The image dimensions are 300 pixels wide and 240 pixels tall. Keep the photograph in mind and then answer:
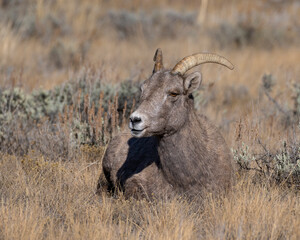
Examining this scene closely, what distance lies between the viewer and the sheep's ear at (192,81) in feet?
16.1

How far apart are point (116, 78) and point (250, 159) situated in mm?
4399

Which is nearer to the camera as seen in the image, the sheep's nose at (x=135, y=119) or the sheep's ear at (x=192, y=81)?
the sheep's nose at (x=135, y=119)

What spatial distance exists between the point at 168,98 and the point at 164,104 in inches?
3.3

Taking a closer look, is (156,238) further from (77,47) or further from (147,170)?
(77,47)

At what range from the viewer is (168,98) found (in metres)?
4.82

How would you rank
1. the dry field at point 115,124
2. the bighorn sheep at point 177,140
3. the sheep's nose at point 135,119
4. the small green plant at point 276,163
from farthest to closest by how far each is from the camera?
the small green plant at point 276,163 < the bighorn sheep at point 177,140 < the sheep's nose at point 135,119 < the dry field at point 115,124

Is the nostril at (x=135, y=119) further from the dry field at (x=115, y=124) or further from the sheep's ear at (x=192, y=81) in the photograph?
the dry field at (x=115, y=124)

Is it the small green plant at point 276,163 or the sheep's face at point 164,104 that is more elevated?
the sheep's face at point 164,104

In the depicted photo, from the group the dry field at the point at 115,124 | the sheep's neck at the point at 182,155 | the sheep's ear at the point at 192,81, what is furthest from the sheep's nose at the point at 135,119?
the dry field at the point at 115,124

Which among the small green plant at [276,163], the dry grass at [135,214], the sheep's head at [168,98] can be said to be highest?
the sheep's head at [168,98]

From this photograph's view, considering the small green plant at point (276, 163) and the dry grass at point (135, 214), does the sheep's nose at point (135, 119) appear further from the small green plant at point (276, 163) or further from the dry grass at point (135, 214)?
the small green plant at point (276, 163)

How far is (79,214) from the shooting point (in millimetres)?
4449

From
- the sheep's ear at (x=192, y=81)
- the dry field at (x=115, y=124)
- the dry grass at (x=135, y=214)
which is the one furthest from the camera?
the sheep's ear at (x=192, y=81)

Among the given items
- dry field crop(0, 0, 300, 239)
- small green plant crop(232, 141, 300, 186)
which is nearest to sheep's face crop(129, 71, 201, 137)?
dry field crop(0, 0, 300, 239)
